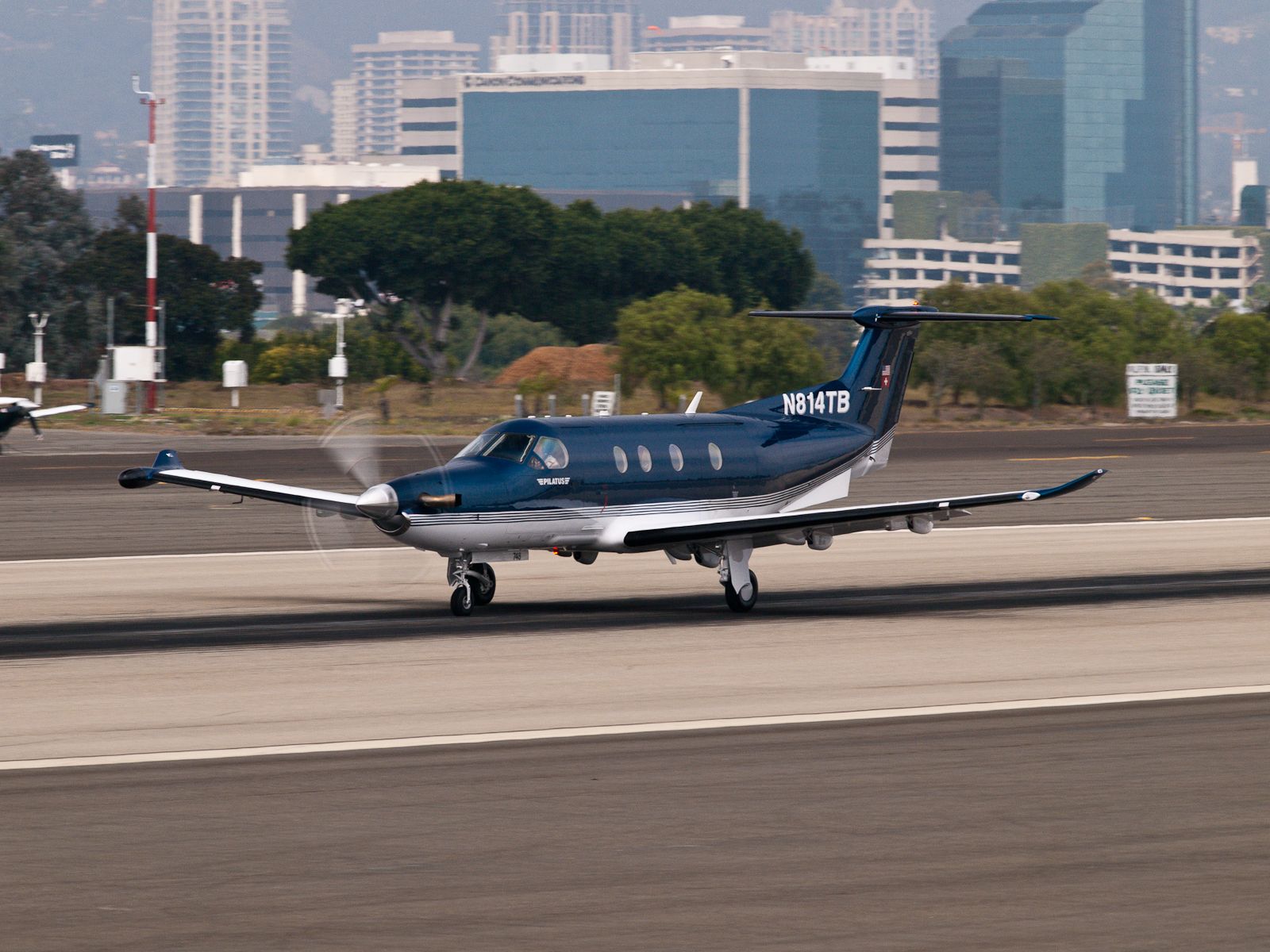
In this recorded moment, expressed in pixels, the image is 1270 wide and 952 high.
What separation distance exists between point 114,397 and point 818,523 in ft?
215

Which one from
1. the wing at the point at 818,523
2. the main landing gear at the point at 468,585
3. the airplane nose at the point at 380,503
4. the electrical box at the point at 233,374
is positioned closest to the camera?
the airplane nose at the point at 380,503

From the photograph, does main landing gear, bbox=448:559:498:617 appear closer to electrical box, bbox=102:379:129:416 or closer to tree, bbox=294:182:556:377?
electrical box, bbox=102:379:129:416

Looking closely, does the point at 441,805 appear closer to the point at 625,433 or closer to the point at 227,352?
the point at 625,433

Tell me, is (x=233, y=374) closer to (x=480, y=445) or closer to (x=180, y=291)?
(x=180, y=291)

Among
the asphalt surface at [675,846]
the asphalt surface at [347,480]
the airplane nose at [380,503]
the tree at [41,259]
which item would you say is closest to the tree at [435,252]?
the tree at [41,259]

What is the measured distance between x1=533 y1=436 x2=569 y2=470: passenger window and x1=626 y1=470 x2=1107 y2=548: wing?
54.4 inches

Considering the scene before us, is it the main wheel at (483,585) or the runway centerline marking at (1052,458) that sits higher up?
the runway centerline marking at (1052,458)

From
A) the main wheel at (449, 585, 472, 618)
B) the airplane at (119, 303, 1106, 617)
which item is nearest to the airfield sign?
the airplane at (119, 303, 1106, 617)

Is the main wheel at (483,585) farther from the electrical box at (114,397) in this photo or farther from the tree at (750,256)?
the tree at (750,256)

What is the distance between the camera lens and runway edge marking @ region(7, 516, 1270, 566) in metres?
34.4

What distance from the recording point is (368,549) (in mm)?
36375

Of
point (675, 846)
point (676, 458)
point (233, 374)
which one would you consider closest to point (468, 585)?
point (676, 458)

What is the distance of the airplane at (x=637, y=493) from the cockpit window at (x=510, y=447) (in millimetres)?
19

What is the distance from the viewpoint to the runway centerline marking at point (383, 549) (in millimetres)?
34375
